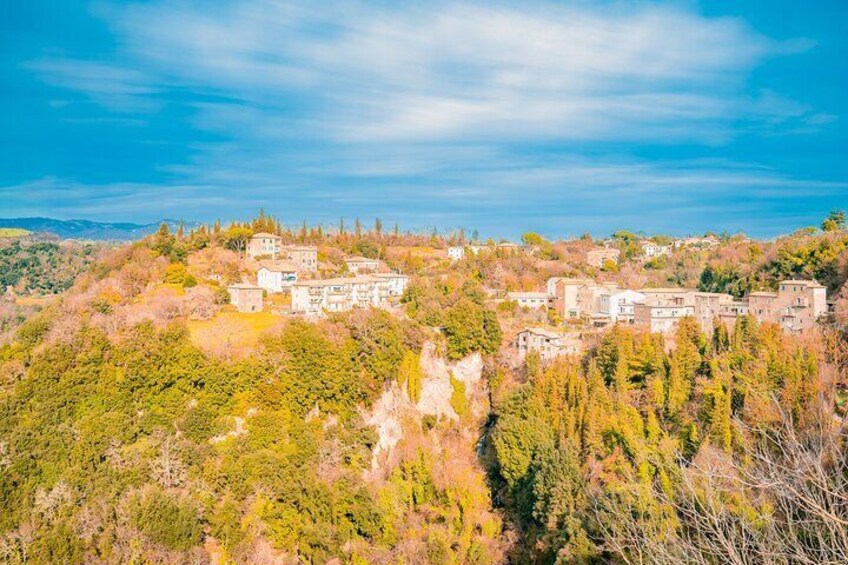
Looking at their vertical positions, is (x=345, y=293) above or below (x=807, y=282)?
below

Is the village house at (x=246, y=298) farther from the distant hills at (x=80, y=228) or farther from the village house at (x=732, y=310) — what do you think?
→ the distant hills at (x=80, y=228)

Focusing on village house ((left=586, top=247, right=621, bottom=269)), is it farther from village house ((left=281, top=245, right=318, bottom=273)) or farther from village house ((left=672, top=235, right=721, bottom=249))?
village house ((left=281, top=245, right=318, bottom=273))

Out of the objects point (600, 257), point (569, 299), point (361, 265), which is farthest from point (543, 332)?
point (600, 257)

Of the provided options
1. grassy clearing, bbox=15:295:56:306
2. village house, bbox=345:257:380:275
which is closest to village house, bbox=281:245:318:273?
village house, bbox=345:257:380:275

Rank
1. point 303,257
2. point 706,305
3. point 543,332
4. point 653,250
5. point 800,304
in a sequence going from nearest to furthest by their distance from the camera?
point 543,332 → point 800,304 → point 706,305 → point 303,257 → point 653,250

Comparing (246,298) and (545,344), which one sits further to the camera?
(246,298)

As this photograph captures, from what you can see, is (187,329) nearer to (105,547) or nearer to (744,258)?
(105,547)

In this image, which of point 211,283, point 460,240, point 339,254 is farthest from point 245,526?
point 460,240

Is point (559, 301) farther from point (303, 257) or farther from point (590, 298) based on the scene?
point (303, 257)

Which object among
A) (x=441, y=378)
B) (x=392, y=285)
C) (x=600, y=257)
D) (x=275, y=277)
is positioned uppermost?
(x=600, y=257)
